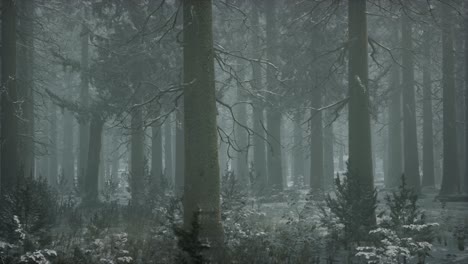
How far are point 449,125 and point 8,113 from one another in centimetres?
1693

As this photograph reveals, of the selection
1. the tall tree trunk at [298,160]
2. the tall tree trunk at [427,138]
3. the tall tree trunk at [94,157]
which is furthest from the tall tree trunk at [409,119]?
the tall tree trunk at [94,157]

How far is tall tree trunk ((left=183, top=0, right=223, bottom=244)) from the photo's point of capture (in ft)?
29.0

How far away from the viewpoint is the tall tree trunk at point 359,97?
11875 millimetres

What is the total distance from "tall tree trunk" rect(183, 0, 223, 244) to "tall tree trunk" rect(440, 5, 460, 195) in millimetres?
13563

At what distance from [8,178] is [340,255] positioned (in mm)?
10509

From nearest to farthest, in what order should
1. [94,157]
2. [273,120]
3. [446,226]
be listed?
[446,226]
[94,157]
[273,120]

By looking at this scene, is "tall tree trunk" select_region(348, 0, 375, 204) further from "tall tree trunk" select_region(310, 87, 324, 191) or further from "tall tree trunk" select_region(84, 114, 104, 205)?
"tall tree trunk" select_region(84, 114, 104, 205)

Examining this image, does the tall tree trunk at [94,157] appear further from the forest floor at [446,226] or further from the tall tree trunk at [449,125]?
the tall tree trunk at [449,125]

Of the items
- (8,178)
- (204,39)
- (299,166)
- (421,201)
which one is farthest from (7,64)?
(299,166)

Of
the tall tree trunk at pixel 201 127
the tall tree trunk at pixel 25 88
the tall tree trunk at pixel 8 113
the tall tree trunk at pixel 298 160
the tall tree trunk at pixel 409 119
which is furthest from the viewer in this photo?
the tall tree trunk at pixel 298 160

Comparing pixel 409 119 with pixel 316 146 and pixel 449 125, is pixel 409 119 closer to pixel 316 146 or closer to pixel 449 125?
pixel 449 125

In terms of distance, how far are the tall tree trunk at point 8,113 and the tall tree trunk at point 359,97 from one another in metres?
10.2

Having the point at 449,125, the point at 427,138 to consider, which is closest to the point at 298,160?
the point at 427,138

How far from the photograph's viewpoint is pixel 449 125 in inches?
746
